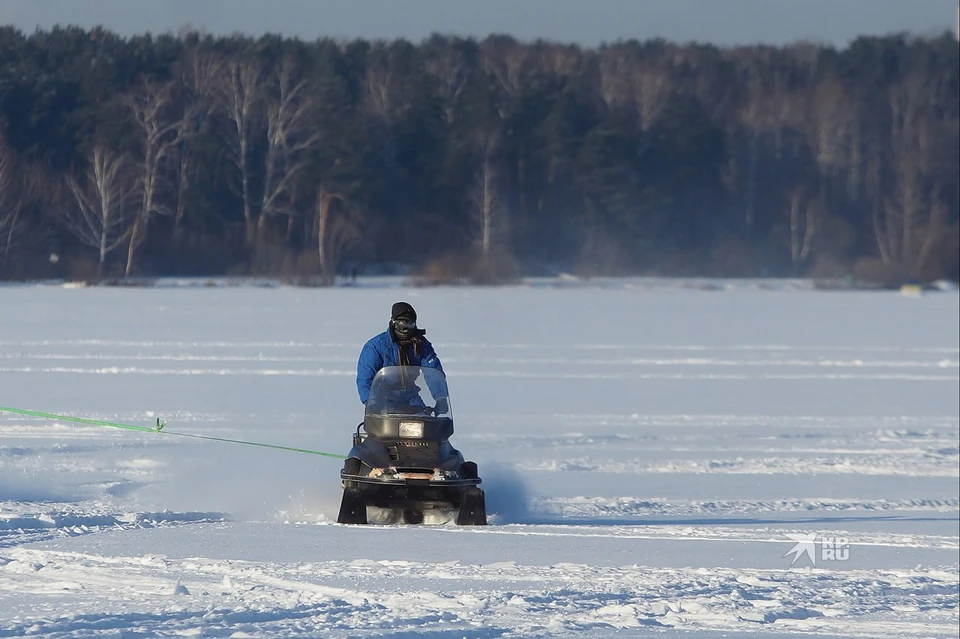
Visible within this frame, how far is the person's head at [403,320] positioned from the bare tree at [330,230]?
22572 millimetres

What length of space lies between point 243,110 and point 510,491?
56.3 ft

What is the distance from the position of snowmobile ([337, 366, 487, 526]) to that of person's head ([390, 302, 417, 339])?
196 millimetres

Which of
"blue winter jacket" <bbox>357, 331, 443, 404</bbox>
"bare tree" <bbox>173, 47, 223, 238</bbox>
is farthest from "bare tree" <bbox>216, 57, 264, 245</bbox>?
"blue winter jacket" <bbox>357, 331, 443, 404</bbox>

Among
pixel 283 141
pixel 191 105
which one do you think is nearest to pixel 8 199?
pixel 191 105

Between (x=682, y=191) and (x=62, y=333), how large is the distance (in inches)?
1286

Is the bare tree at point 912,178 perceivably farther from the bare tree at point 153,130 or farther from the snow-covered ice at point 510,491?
the bare tree at point 153,130

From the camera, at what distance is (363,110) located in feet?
119

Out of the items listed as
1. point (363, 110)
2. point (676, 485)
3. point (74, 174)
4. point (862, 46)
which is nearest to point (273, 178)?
point (363, 110)

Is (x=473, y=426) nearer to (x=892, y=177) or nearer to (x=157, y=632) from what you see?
(x=157, y=632)

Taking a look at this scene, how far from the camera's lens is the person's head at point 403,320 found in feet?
23.3

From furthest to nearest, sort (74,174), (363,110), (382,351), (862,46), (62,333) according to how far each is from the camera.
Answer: (862,46), (363,110), (62,333), (74,174), (382,351)

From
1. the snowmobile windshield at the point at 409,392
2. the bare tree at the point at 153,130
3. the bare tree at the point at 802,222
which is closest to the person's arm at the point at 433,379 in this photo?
the snowmobile windshield at the point at 409,392

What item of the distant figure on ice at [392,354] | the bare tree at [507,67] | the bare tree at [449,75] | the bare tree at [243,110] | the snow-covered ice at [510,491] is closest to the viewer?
the snow-covered ice at [510,491]

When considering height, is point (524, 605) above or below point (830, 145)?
below
